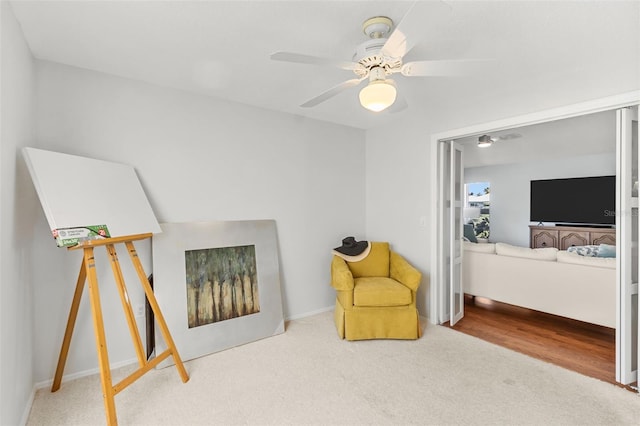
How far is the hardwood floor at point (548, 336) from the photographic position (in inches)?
107

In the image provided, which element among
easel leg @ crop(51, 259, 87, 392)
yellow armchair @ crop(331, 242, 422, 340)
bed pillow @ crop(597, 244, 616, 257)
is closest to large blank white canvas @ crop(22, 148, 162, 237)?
easel leg @ crop(51, 259, 87, 392)

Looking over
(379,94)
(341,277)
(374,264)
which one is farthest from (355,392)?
(379,94)

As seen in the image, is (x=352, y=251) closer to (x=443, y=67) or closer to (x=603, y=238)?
(x=443, y=67)

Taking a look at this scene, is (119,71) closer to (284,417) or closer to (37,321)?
(37,321)

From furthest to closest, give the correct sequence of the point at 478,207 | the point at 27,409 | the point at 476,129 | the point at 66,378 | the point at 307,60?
1. the point at 478,207
2. the point at 476,129
3. the point at 66,378
4. the point at 27,409
5. the point at 307,60

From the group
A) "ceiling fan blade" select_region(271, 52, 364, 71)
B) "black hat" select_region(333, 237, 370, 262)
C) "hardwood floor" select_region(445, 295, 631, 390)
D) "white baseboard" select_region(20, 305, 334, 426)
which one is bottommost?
"hardwood floor" select_region(445, 295, 631, 390)

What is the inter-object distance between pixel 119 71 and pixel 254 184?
1465 millimetres

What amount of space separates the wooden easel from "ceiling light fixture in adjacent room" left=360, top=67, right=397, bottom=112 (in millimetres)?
1825

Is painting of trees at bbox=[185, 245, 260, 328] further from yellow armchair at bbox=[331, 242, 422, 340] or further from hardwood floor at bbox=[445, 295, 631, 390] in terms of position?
hardwood floor at bbox=[445, 295, 631, 390]

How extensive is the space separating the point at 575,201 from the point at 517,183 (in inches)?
44.8

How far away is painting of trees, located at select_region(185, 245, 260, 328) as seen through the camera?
288 cm

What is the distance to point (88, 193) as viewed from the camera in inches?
85.0

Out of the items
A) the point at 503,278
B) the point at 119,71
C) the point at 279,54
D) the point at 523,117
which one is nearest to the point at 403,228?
the point at 503,278

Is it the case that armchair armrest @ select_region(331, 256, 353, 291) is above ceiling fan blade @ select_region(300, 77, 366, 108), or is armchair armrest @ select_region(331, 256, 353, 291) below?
below
